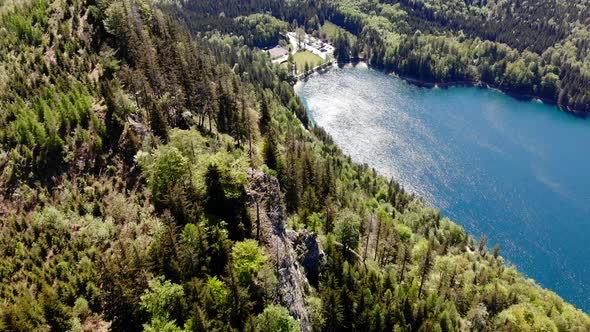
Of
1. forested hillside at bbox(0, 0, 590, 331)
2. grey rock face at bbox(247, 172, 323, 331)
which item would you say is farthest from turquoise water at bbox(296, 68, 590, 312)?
grey rock face at bbox(247, 172, 323, 331)

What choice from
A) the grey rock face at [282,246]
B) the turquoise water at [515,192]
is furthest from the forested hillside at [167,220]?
the turquoise water at [515,192]

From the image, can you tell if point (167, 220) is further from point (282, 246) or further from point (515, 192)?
point (515, 192)

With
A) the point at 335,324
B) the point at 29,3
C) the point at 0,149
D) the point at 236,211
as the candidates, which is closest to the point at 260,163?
the point at 236,211

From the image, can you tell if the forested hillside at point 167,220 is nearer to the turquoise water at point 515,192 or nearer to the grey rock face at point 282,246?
the grey rock face at point 282,246

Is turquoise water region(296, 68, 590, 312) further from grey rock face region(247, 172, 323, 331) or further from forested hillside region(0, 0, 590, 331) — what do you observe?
grey rock face region(247, 172, 323, 331)

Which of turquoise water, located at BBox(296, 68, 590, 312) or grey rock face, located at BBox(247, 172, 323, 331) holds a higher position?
grey rock face, located at BBox(247, 172, 323, 331)

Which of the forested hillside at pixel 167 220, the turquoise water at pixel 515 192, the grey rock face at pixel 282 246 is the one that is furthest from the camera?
the turquoise water at pixel 515 192

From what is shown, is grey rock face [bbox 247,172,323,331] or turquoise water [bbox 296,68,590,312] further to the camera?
turquoise water [bbox 296,68,590,312]

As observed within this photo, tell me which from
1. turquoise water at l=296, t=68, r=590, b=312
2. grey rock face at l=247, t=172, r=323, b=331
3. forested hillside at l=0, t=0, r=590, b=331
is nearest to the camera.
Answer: forested hillside at l=0, t=0, r=590, b=331
